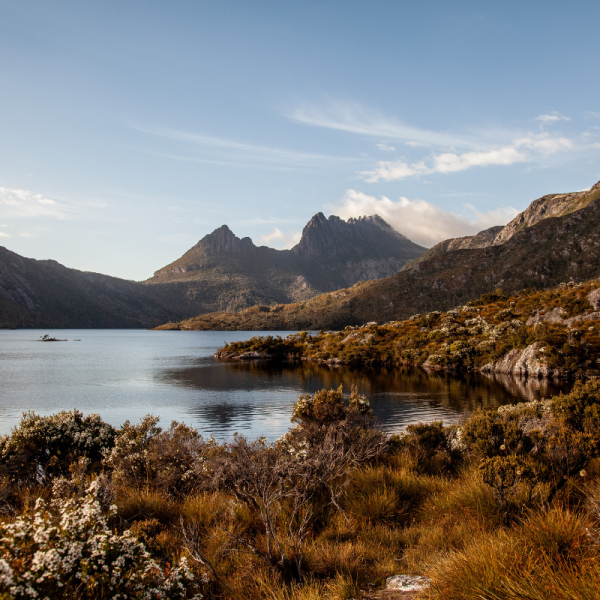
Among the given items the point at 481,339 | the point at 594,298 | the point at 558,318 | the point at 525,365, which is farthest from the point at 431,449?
the point at 594,298

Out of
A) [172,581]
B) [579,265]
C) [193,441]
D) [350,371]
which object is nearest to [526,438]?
[193,441]

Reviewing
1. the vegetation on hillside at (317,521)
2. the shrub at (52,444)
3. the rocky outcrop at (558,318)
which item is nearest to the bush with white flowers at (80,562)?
the vegetation on hillside at (317,521)

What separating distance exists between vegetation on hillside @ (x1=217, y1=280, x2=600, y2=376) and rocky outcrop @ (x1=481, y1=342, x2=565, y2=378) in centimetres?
15

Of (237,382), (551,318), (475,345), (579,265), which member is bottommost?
(237,382)

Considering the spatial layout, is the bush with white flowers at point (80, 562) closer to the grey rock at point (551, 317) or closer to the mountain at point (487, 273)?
the grey rock at point (551, 317)

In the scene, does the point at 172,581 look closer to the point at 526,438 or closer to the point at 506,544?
the point at 506,544

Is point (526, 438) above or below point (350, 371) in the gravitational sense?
above

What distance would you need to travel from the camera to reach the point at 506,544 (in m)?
4.42

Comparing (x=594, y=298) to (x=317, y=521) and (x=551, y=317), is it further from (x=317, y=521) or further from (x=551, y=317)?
(x=317, y=521)

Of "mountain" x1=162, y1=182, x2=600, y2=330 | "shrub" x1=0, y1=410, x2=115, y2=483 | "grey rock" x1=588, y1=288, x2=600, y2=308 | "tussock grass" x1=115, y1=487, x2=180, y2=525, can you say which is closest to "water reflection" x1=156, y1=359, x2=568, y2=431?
"shrub" x1=0, y1=410, x2=115, y2=483

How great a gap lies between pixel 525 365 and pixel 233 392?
34.5 m

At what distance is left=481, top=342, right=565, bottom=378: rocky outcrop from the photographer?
152ft

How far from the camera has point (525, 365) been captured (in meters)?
48.7

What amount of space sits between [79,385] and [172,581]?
50.0 metres
